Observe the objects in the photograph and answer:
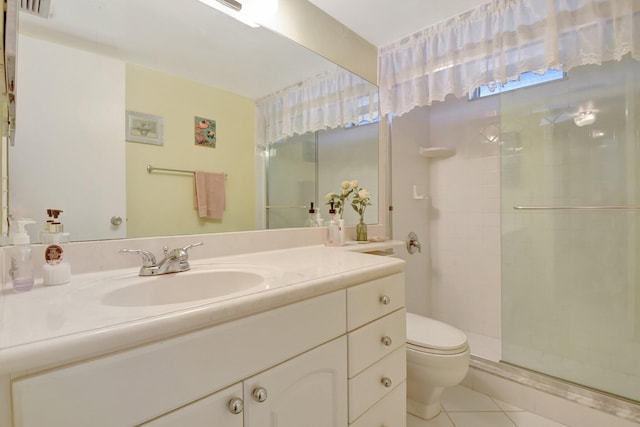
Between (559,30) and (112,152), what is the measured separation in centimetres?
195

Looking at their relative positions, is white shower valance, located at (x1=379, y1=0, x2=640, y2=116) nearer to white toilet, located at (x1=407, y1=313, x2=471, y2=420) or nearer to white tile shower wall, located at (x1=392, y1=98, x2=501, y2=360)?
white tile shower wall, located at (x1=392, y1=98, x2=501, y2=360)

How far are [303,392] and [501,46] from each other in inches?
70.9

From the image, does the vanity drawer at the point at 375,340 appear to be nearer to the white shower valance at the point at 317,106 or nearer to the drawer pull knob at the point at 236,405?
the drawer pull knob at the point at 236,405

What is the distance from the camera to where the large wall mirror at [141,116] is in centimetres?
85

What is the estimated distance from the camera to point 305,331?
29.2 inches

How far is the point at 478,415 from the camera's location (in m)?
1.48

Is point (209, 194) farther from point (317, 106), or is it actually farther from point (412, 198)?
point (412, 198)

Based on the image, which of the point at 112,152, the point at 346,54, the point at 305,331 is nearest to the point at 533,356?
the point at 305,331

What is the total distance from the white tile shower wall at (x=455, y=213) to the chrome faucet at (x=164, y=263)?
4.92 feet

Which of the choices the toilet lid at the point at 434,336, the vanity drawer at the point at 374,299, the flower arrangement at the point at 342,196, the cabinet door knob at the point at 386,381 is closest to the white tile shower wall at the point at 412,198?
the flower arrangement at the point at 342,196

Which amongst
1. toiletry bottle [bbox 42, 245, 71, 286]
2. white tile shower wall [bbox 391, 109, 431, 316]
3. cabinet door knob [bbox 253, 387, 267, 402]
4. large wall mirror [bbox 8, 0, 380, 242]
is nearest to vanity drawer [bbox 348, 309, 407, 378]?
cabinet door knob [bbox 253, 387, 267, 402]

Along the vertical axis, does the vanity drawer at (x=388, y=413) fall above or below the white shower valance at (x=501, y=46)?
below

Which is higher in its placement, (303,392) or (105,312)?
(105,312)

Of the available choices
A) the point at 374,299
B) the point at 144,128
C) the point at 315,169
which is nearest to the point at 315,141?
the point at 315,169
